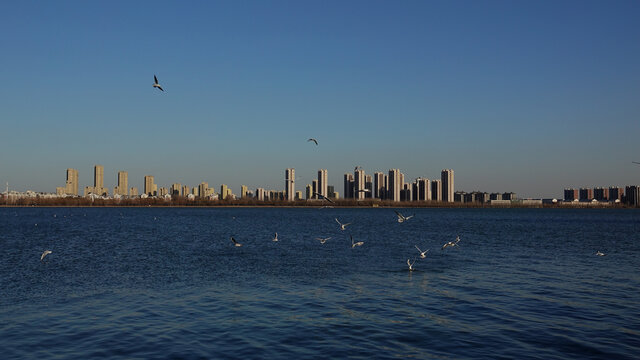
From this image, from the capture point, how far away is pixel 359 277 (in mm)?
34406

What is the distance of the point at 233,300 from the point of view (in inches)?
1046

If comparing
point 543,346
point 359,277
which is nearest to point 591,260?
point 359,277

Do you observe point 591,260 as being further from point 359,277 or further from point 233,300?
point 233,300

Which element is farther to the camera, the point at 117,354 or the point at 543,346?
the point at 543,346

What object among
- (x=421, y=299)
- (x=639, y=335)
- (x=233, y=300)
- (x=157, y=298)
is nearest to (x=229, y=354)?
(x=233, y=300)

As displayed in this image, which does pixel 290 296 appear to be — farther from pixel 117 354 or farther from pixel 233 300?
pixel 117 354

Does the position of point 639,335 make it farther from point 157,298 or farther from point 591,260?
point 591,260

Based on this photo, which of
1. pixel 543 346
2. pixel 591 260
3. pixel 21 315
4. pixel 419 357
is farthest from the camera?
pixel 591 260

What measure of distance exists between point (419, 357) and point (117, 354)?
34.5 feet

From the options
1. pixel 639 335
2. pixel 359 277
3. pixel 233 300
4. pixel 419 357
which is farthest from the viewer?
pixel 359 277

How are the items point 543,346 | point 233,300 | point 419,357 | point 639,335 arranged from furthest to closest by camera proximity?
point 233,300 → point 639,335 → point 543,346 → point 419,357

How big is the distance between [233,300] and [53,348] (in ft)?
31.9

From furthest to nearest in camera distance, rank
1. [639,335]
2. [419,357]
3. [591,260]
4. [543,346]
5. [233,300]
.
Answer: [591,260]
[233,300]
[639,335]
[543,346]
[419,357]

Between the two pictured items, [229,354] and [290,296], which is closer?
[229,354]
